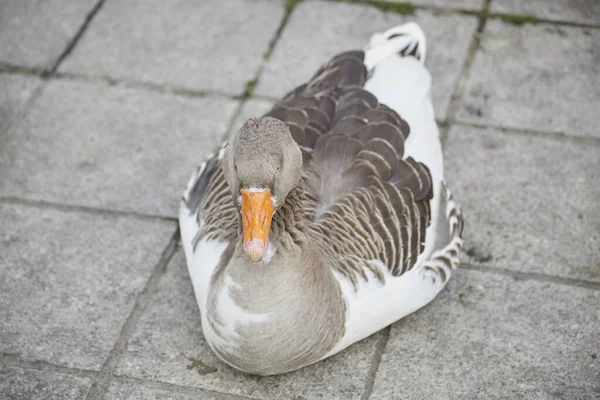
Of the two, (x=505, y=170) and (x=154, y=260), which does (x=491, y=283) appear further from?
(x=154, y=260)

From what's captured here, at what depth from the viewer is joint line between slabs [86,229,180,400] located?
12.8ft

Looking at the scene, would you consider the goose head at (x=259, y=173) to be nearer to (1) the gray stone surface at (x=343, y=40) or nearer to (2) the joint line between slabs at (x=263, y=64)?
(2) the joint line between slabs at (x=263, y=64)

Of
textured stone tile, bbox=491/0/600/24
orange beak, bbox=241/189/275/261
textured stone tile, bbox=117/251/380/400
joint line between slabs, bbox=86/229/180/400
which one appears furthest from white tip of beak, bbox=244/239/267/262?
textured stone tile, bbox=491/0/600/24

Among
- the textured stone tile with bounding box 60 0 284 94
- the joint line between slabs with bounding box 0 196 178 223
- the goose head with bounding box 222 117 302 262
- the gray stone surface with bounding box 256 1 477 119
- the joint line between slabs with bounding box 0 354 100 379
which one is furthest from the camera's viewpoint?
the textured stone tile with bounding box 60 0 284 94

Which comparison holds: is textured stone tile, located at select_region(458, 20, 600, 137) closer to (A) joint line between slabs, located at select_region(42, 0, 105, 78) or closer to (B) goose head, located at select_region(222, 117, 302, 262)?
(B) goose head, located at select_region(222, 117, 302, 262)

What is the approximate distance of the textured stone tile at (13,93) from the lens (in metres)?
5.62

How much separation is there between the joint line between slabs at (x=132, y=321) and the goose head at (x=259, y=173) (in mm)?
1077

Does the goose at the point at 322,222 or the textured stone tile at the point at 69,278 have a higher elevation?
the goose at the point at 322,222

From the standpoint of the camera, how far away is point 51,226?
190 inches

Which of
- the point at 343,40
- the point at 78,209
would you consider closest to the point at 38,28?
the point at 78,209

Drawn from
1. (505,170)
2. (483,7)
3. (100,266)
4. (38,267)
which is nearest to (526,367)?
(505,170)

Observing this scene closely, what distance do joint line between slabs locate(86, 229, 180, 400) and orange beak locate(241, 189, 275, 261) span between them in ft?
3.53

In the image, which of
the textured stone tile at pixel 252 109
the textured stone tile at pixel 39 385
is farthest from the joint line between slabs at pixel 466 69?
the textured stone tile at pixel 39 385

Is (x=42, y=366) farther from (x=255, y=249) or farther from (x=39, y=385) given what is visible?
(x=255, y=249)
